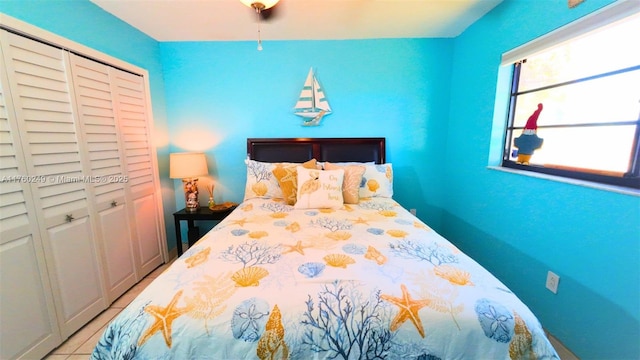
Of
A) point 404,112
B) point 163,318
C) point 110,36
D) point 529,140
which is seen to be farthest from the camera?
point 404,112

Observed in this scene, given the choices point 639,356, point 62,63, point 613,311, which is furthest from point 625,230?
point 62,63

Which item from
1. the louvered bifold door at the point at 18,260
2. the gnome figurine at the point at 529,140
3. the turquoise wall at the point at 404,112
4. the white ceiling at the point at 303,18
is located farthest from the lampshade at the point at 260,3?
the gnome figurine at the point at 529,140

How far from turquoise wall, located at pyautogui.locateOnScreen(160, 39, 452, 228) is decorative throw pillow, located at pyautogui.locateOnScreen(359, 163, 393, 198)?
46cm

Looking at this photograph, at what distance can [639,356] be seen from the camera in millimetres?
1115

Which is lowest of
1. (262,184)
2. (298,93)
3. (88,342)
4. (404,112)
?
(88,342)

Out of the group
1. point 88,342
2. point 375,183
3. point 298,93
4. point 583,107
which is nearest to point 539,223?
point 583,107

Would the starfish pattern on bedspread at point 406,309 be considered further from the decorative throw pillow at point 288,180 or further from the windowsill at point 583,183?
the decorative throw pillow at point 288,180

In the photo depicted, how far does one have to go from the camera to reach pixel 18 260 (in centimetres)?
129

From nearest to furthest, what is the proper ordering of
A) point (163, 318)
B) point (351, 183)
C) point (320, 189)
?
point (163, 318)
point (320, 189)
point (351, 183)

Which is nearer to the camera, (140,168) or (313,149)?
(140,168)

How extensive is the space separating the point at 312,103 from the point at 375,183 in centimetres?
109

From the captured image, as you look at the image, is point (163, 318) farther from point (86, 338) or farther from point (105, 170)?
point (105, 170)

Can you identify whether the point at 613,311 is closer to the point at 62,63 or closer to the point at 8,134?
the point at 8,134

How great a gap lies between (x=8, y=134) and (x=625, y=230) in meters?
3.15
